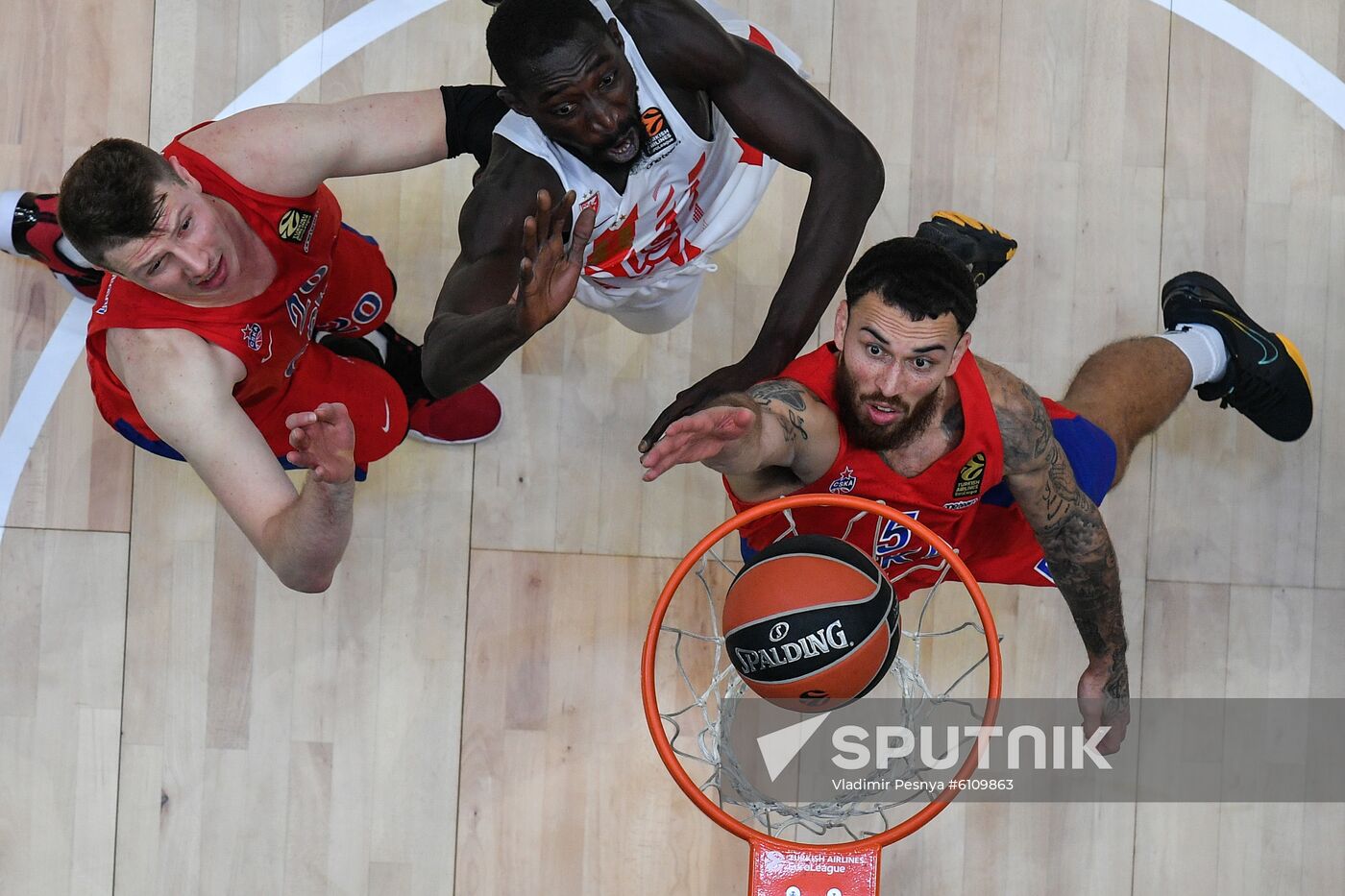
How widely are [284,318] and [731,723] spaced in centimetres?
156

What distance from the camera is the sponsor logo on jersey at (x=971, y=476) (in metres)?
2.40

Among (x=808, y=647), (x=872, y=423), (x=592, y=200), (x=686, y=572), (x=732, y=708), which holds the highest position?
(x=592, y=200)

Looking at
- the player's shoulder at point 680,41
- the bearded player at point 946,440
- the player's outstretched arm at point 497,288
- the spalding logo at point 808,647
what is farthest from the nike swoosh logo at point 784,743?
the player's shoulder at point 680,41

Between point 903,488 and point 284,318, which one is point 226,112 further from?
point 903,488

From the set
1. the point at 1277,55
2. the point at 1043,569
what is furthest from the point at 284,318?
the point at 1277,55

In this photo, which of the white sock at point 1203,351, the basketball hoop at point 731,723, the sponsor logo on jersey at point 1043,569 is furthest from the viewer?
the white sock at point 1203,351

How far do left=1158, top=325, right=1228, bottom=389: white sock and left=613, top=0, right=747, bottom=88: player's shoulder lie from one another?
148cm

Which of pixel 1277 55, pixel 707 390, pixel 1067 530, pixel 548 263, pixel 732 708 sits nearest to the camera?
pixel 548 263

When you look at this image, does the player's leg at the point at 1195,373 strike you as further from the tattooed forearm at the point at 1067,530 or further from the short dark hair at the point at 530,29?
the short dark hair at the point at 530,29

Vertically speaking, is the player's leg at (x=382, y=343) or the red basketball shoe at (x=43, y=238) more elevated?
the red basketball shoe at (x=43, y=238)

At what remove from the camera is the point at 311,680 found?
322 centimetres

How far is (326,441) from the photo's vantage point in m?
1.91

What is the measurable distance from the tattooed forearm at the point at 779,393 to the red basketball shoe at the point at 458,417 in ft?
3.40

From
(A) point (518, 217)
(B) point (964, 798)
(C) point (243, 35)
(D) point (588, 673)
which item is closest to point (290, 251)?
(A) point (518, 217)
